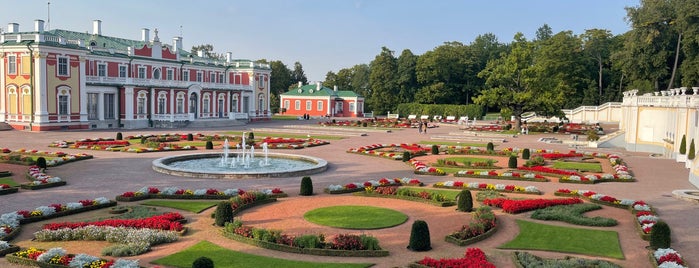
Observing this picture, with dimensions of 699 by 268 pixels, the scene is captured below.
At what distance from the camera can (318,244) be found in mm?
13648

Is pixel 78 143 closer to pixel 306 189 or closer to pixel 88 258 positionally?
pixel 306 189

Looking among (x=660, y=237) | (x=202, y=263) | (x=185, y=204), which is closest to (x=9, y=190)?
(x=185, y=204)

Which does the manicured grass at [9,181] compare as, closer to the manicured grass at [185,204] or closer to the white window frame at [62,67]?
the manicured grass at [185,204]

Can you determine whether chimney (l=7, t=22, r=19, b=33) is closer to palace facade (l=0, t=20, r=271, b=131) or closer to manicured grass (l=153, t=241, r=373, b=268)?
palace facade (l=0, t=20, r=271, b=131)

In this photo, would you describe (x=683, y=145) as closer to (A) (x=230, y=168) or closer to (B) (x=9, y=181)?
(A) (x=230, y=168)

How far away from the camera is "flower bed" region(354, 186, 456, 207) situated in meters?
19.8

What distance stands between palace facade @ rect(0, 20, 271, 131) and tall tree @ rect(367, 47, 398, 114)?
1010 inches

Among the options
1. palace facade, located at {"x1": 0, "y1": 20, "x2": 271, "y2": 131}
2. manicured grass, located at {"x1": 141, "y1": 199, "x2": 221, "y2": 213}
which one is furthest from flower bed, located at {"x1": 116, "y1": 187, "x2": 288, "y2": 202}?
palace facade, located at {"x1": 0, "y1": 20, "x2": 271, "y2": 131}

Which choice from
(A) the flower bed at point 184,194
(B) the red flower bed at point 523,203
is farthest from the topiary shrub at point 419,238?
(A) the flower bed at point 184,194

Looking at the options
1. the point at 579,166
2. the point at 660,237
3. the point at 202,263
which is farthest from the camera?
the point at 579,166

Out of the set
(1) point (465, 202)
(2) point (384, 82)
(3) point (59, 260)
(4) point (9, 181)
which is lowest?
(3) point (59, 260)

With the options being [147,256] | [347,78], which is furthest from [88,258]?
[347,78]

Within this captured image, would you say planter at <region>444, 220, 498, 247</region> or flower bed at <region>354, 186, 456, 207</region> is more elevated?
flower bed at <region>354, 186, 456, 207</region>

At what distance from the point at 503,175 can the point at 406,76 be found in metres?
73.2
